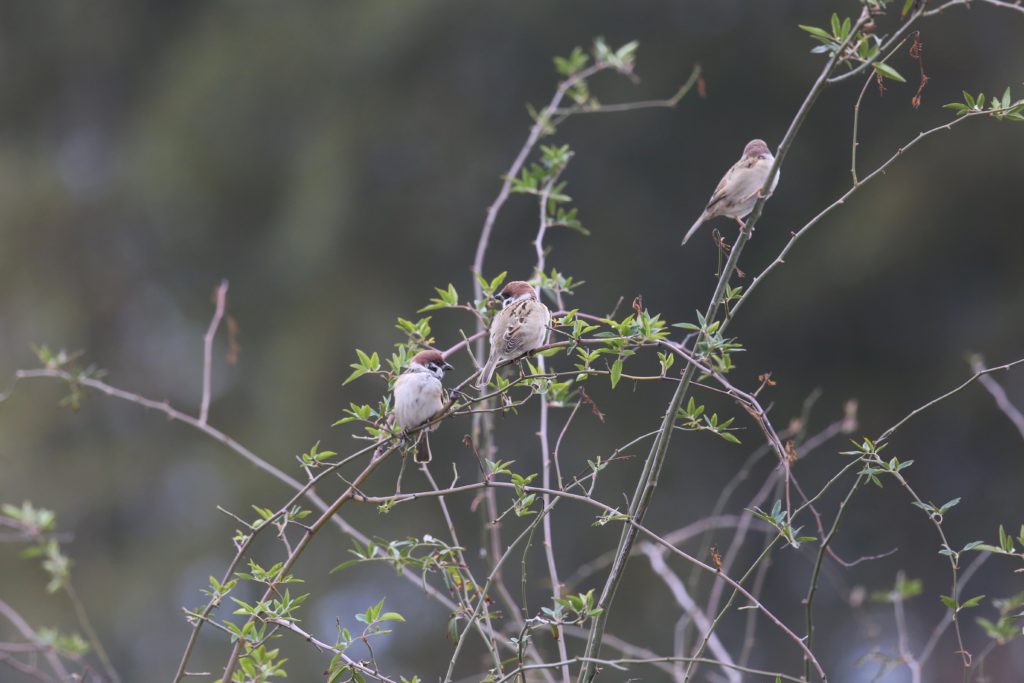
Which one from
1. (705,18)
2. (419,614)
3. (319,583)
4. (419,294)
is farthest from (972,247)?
(319,583)

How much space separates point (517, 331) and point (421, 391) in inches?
11.4

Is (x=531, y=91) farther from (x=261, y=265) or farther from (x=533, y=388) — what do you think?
(x=533, y=388)

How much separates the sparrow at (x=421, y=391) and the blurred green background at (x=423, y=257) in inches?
179

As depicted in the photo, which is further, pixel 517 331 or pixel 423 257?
pixel 423 257

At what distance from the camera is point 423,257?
998cm

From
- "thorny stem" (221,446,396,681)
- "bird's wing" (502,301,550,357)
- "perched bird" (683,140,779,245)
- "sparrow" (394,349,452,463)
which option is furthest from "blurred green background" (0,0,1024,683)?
"thorny stem" (221,446,396,681)

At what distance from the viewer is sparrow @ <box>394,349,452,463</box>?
2727 mm

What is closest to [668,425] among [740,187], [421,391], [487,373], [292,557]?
[292,557]

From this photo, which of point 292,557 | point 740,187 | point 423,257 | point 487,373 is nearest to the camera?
point 292,557

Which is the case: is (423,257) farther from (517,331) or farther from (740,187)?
(517,331)

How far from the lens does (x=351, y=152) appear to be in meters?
10.6

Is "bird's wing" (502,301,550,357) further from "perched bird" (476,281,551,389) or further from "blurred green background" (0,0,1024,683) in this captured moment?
"blurred green background" (0,0,1024,683)

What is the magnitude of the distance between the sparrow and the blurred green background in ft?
14.9

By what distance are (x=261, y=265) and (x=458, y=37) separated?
9.18 feet
